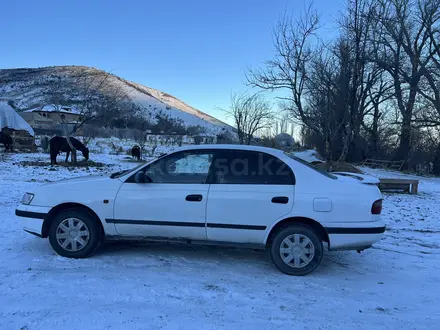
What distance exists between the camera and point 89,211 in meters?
4.69

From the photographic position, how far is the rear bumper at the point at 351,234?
4.27 meters

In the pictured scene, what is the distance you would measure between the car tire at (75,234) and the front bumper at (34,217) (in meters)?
0.16

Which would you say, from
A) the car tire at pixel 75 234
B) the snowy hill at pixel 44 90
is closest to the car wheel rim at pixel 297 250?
the car tire at pixel 75 234

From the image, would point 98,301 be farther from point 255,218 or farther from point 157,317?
point 255,218

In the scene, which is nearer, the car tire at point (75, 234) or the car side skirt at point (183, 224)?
the car side skirt at point (183, 224)

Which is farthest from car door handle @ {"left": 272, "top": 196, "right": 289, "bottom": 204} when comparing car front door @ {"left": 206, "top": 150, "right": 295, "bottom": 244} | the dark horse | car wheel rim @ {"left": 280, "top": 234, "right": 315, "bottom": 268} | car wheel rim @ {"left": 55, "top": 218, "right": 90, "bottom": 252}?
the dark horse

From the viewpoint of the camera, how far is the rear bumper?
4273 millimetres

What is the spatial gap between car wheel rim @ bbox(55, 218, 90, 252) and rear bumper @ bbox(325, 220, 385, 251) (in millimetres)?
3148

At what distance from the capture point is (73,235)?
466 cm

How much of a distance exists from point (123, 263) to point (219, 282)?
1.34m

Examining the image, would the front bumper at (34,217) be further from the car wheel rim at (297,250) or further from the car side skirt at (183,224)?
the car wheel rim at (297,250)

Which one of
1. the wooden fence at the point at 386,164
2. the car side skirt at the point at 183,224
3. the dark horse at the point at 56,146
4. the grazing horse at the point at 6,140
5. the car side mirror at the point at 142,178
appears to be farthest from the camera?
the wooden fence at the point at 386,164

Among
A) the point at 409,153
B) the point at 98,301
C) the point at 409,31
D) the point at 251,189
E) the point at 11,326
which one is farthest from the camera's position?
the point at 409,153

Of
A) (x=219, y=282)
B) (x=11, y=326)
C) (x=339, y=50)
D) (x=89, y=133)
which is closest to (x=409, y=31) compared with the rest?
(x=339, y=50)
